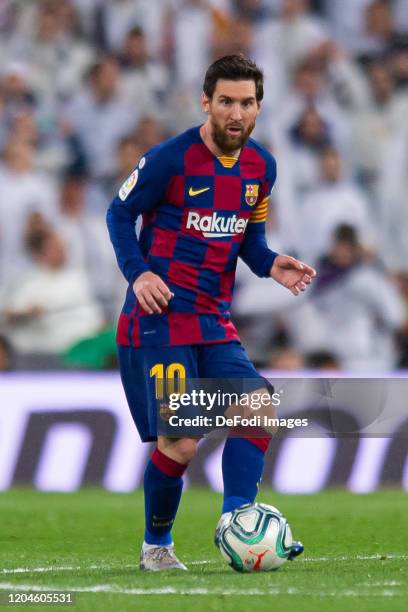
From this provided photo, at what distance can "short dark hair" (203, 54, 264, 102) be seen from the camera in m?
5.04

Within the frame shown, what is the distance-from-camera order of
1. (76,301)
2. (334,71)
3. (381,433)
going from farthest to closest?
(334,71)
(76,301)
(381,433)

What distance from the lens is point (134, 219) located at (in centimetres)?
526

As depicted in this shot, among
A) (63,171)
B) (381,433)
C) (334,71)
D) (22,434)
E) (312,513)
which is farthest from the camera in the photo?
(334,71)

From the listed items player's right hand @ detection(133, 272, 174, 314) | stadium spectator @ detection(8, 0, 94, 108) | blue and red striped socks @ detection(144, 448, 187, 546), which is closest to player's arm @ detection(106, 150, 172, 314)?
player's right hand @ detection(133, 272, 174, 314)

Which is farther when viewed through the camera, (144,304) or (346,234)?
(346,234)

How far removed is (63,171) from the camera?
11094 millimetres

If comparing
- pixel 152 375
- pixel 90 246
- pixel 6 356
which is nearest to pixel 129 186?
pixel 152 375

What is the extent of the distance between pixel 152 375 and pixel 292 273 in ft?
2.25

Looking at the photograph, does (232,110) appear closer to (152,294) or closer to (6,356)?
(152,294)

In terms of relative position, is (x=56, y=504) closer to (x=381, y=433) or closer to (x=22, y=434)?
(x=22, y=434)

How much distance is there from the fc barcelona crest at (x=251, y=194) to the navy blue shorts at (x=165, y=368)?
21.6 inches

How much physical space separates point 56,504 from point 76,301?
202 cm

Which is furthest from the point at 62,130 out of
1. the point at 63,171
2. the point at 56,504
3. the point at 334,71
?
the point at 56,504

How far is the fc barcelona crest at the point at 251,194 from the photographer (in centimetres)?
525
